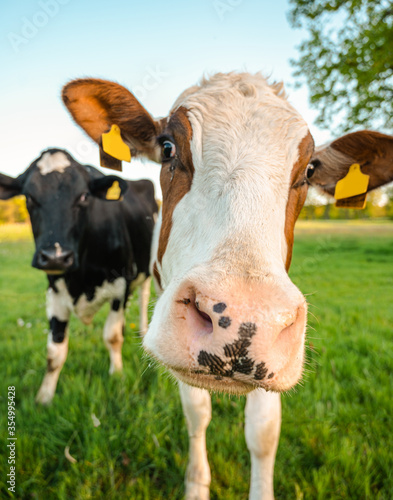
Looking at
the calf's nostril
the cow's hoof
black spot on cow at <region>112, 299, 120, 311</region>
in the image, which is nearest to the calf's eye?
the calf's nostril

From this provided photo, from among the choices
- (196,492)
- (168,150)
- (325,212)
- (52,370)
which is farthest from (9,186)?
(325,212)

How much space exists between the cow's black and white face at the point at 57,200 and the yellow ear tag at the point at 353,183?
6.76 feet

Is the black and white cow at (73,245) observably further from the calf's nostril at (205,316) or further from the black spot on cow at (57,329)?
the calf's nostril at (205,316)

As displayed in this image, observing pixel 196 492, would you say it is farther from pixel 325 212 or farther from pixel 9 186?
pixel 325 212

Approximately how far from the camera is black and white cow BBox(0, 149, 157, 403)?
2963 mm

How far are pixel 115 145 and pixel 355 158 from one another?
1.63 m

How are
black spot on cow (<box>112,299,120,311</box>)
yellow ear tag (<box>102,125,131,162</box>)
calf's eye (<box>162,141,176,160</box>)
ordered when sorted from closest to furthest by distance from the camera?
calf's eye (<box>162,141,176,160</box>)
yellow ear tag (<box>102,125,131,162</box>)
black spot on cow (<box>112,299,120,311</box>)

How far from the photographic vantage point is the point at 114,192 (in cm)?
379

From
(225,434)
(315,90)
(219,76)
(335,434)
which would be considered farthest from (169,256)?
(315,90)

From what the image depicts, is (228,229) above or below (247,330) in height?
above

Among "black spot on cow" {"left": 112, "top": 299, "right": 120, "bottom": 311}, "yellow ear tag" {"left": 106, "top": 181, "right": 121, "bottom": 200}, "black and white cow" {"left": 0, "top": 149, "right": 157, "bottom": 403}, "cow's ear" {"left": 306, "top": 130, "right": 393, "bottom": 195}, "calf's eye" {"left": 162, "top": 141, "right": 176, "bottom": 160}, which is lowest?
"black spot on cow" {"left": 112, "top": 299, "right": 120, "bottom": 311}

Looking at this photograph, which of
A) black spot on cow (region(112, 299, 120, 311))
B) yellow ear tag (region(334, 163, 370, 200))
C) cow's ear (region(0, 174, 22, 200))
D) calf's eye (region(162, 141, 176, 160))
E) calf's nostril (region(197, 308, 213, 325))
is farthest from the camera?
black spot on cow (region(112, 299, 120, 311))

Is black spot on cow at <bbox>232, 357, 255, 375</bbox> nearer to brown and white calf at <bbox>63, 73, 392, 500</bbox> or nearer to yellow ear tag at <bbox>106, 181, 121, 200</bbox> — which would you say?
brown and white calf at <bbox>63, 73, 392, 500</bbox>

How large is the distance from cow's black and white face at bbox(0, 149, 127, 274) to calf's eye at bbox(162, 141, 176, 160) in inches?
57.3
